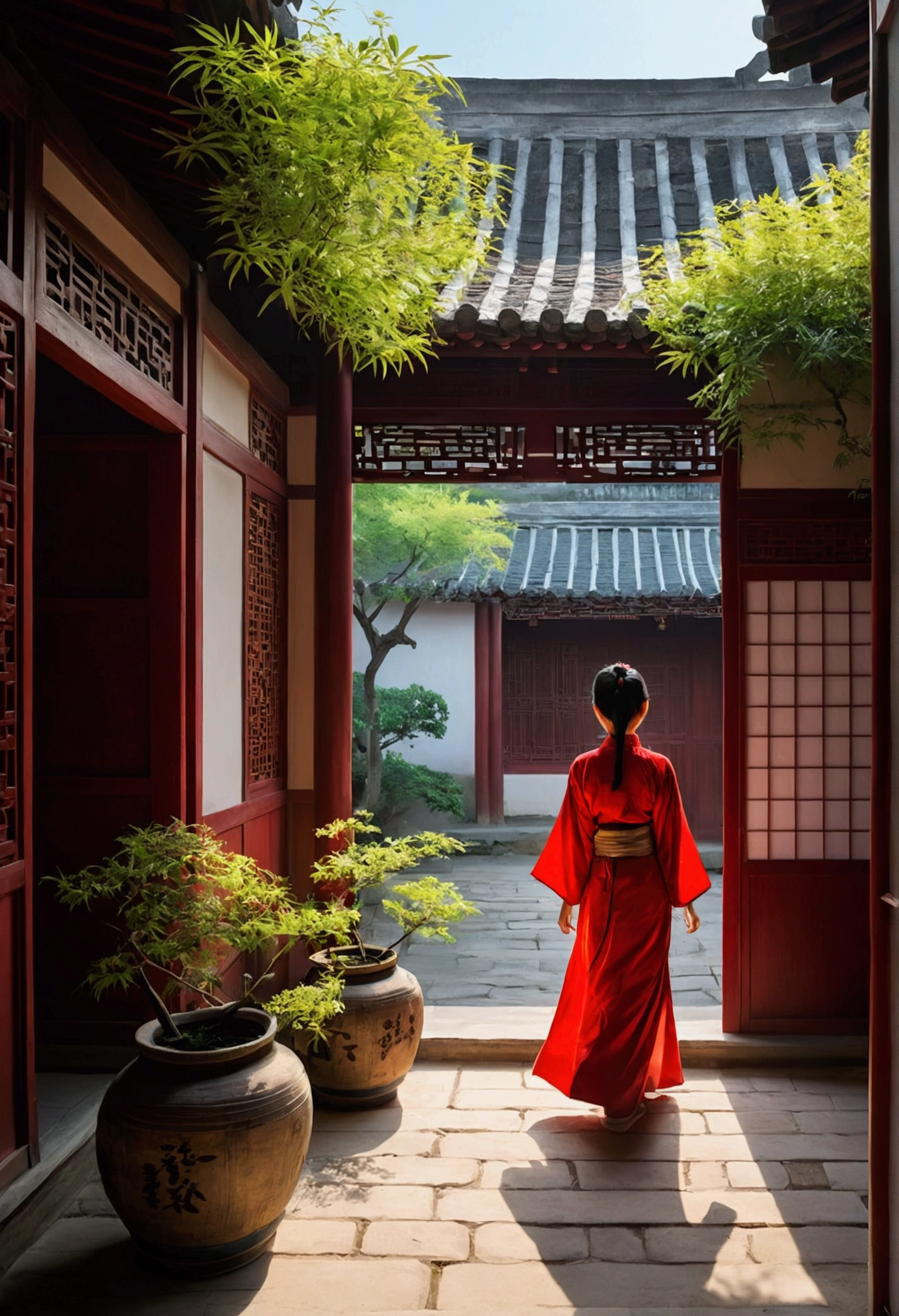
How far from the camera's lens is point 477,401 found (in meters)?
5.01

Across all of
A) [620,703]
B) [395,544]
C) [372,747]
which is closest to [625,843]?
[620,703]

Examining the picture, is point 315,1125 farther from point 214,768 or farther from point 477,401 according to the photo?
point 477,401

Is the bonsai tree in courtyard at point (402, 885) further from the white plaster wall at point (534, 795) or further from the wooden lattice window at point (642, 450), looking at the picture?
the white plaster wall at point (534, 795)

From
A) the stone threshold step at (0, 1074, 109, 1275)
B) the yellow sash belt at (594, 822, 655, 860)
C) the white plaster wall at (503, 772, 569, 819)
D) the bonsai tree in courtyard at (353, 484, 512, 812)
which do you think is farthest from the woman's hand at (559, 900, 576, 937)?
the white plaster wall at (503, 772, 569, 819)

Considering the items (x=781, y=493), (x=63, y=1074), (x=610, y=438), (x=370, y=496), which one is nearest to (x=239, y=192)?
(x=610, y=438)

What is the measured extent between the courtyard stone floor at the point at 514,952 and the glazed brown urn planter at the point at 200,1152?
2623 millimetres

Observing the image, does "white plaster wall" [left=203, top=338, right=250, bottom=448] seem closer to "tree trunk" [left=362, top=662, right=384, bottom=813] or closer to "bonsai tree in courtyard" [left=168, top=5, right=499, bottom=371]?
"bonsai tree in courtyard" [left=168, top=5, right=499, bottom=371]

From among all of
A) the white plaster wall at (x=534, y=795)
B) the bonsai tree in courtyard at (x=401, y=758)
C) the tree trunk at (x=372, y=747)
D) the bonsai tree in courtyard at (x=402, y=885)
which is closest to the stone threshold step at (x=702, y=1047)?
the bonsai tree in courtyard at (x=402, y=885)

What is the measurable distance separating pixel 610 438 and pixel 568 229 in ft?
7.17

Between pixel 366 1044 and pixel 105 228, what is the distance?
2947 millimetres

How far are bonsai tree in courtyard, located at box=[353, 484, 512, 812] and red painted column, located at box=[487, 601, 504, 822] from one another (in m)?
1.41

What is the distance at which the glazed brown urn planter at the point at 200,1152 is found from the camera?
8.51ft

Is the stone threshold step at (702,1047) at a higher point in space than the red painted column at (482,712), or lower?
lower

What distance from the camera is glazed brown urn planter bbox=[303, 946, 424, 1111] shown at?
3.73m
